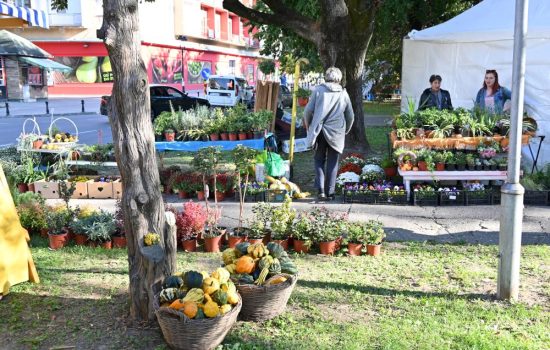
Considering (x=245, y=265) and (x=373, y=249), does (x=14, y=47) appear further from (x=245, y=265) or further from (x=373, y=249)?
(x=245, y=265)

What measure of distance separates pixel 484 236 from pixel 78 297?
14.9 feet

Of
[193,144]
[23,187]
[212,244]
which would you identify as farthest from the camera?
[193,144]

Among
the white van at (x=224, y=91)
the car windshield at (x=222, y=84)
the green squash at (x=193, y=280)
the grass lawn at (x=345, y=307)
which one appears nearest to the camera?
the green squash at (x=193, y=280)

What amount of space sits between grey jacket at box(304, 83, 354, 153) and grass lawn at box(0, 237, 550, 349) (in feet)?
8.93

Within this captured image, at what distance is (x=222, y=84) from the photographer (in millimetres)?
28688

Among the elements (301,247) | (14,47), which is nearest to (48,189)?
(301,247)

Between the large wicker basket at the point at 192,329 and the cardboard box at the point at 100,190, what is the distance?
18.0ft

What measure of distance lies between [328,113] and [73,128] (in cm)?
1453

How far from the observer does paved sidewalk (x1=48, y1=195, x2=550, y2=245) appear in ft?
21.4

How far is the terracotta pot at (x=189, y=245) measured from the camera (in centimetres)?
604

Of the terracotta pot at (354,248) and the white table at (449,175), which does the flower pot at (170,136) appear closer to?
the white table at (449,175)

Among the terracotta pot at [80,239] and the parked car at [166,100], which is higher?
the parked car at [166,100]

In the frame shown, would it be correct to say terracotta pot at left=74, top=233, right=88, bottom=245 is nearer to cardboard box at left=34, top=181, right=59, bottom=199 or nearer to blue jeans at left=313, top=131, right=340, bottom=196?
cardboard box at left=34, top=181, right=59, bottom=199

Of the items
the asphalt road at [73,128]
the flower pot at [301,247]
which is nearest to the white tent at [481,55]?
the flower pot at [301,247]
